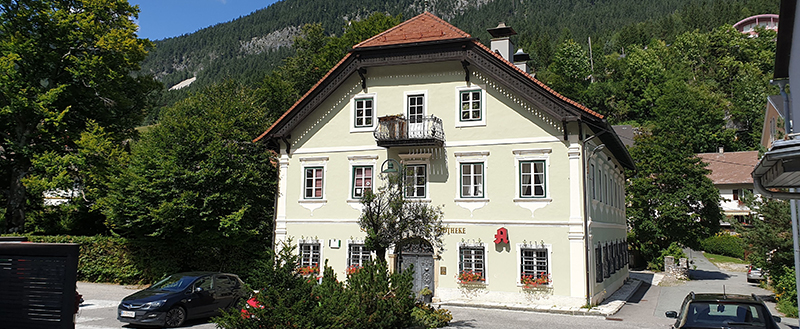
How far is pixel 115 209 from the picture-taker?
85.0 feet

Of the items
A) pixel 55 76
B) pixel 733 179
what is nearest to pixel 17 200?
pixel 55 76

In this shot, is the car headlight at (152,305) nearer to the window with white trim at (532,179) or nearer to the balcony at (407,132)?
the balcony at (407,132)

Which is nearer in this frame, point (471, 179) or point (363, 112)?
point (471, 179)

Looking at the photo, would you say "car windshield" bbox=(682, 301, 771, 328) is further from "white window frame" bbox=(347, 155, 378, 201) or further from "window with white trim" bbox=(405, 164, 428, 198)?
"white window frame" bbox=(347, 155, 378, 201)

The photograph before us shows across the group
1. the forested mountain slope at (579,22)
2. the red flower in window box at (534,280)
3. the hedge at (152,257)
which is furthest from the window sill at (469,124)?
the forested mountain slope at (579,22)

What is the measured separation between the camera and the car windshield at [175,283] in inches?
638

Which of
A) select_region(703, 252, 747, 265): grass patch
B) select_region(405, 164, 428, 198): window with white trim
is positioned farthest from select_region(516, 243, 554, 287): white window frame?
select_region(703, 252, 747, 265): grass patch

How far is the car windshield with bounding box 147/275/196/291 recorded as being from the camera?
53.2ft

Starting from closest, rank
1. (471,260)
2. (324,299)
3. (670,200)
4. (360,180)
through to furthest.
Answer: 1. (324,299)
2. (471,260)
3. (360,180)
4. (670,200)

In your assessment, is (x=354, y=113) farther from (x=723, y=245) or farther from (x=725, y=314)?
(x=723, y=245)

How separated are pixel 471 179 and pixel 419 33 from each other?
6.60 m

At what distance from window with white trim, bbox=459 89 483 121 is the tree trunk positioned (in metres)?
22.6

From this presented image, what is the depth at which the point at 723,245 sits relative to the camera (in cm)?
5441

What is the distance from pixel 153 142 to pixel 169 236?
446 centimetres
